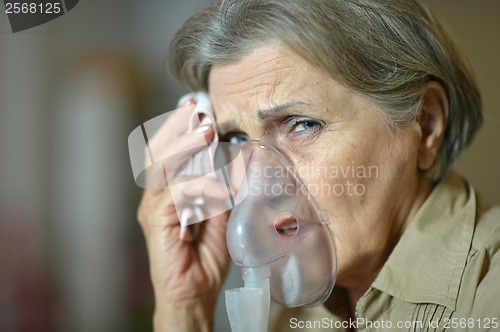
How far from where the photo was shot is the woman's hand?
0.99 meters

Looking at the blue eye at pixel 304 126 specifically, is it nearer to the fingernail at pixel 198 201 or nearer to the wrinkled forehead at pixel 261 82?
the wrinkled forehead at pixel 261 82

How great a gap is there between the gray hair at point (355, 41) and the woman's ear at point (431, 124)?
0.03m

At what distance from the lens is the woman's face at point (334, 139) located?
0.83m

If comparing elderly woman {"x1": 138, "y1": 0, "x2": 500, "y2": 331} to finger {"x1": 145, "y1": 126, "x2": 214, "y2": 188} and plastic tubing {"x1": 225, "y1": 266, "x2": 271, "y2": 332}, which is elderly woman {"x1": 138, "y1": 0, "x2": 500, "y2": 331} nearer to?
finger {"x1": 145, "y1": 126, "x2": 214, "y2": 188}

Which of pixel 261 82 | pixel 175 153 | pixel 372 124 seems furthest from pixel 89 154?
pixel 372 124

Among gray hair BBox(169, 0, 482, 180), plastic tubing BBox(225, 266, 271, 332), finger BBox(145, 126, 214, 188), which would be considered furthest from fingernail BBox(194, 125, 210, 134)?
plastic tubing BBox(225, 266, 271, 332)

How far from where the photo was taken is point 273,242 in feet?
2.62

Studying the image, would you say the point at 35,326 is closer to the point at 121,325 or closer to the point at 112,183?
the point at 121,325

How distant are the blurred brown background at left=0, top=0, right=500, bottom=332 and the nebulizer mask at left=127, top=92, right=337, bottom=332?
0.39 metres

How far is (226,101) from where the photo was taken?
3.02 feet

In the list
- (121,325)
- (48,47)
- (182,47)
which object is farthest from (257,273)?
(48,47)

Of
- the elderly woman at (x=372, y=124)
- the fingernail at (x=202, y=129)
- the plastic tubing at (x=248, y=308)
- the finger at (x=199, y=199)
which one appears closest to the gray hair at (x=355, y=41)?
the elderly woman at (x=372, y=124)

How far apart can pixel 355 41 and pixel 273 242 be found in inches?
12.5

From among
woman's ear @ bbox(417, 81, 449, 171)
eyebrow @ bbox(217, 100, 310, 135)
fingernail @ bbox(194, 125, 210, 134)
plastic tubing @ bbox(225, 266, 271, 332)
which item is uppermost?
eyebrow @ bbox(217, 100, 310, 135)
